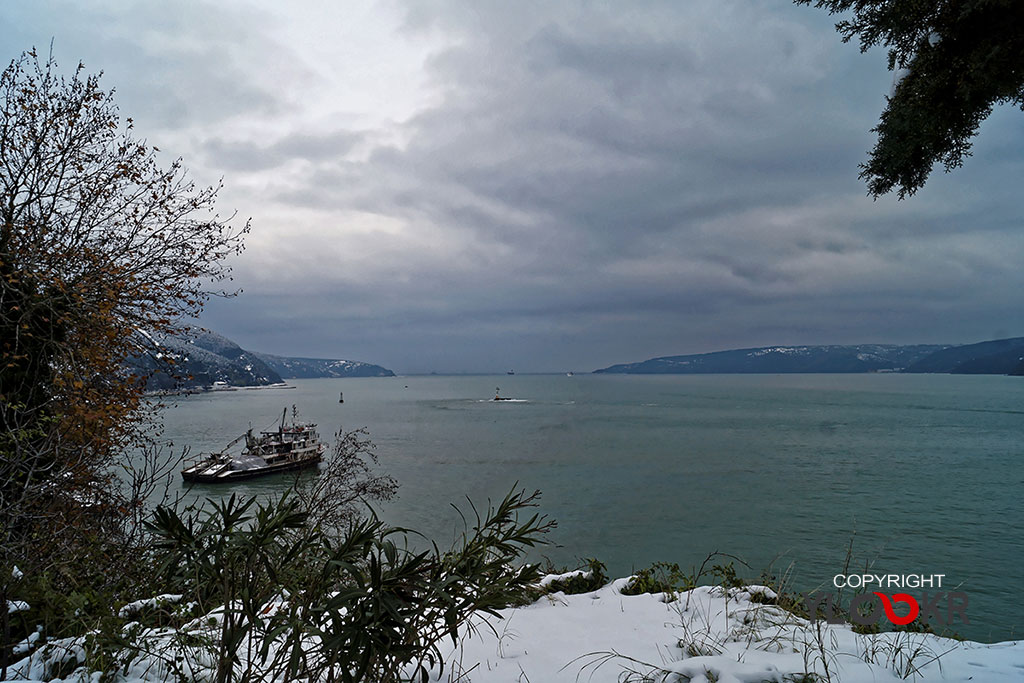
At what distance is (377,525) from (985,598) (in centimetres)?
1774

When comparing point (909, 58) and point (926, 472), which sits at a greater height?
point (909, 58)

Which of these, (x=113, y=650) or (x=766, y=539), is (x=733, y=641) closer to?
(x=113, y=650)

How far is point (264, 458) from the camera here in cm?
2984

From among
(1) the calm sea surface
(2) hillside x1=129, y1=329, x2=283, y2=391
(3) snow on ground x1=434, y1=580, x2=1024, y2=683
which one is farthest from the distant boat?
(3) snow on ground x1=434, y1=580, x2=1024, y2=683

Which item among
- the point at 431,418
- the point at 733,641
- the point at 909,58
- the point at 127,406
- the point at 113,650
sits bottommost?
the point at 431,418

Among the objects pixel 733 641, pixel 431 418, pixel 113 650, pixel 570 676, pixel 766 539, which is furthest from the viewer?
pixel 431 418

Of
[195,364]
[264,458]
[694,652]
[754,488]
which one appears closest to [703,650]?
[694,652]

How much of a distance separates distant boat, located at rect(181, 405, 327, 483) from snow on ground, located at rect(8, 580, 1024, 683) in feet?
80.6

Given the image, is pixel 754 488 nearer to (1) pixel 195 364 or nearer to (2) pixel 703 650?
(1) pixel 195 364

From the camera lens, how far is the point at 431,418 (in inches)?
2451

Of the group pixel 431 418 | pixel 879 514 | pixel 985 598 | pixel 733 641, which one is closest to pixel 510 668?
pixel 733 641

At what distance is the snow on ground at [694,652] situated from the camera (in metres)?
2.16

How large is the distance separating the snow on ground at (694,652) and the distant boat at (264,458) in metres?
24.6

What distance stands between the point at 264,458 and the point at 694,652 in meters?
31.3
